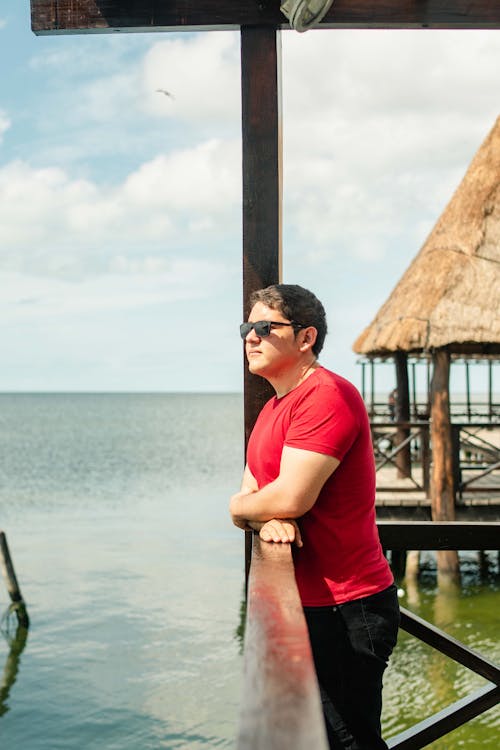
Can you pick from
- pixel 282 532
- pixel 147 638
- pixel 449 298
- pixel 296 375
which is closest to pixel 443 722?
pixel 282 532

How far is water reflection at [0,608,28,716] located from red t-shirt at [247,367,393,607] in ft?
31.7

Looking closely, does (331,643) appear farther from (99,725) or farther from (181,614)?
(181,614)

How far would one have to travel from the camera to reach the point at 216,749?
8727mm

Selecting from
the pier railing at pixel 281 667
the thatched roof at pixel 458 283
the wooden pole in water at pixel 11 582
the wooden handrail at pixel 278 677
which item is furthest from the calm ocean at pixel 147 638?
the wooden handrail at pixel 278 677

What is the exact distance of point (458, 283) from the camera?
489 inches

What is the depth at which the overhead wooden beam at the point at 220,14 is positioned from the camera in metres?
3.05

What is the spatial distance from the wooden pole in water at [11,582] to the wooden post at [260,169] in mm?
10450

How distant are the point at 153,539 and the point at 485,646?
1535 cm

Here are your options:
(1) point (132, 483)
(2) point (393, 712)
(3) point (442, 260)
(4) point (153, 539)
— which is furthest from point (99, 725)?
(1) point (132, 483)

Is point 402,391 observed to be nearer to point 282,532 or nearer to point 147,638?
point 147,638

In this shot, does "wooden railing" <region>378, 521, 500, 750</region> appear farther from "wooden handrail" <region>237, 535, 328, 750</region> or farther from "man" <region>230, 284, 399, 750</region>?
"wooden handrail" <region>237, 535, 328, 750</region>

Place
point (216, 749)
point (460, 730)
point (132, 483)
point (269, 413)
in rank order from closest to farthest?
point (269, 413)
point (460, 730)
point (216, 749)
point (132, 483)

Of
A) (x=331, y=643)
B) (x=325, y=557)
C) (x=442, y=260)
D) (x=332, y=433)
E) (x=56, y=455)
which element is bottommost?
(x=56, y=455)

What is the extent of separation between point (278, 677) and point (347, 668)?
1106 millimetres
